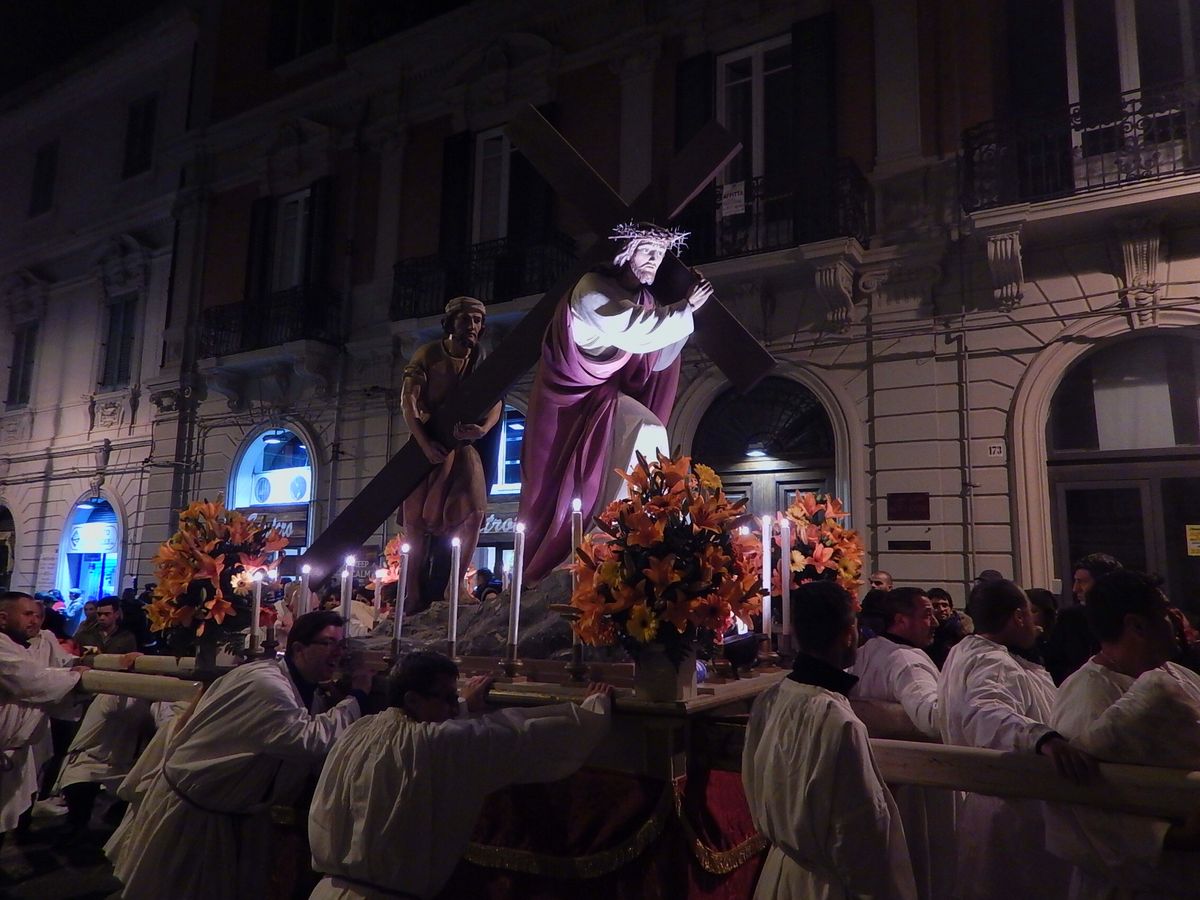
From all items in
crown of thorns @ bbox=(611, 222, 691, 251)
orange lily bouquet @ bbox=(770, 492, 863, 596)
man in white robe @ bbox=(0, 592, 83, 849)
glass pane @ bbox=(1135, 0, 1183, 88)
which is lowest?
man in white robe @ bbox=(0, 592, 83, 849)

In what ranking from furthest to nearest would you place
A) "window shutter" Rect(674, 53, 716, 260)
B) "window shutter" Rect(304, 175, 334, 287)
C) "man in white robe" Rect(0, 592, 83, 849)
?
"window shutter" Rect(304, 175, 334, 287)
"window shutter" Rect(674, 53, 716, 260)
"man in white robe" Rect(0, 592, 83, 849)

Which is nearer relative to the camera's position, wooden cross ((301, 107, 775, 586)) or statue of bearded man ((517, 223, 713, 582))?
statue of bearded man ((517, 223, 713, 582))

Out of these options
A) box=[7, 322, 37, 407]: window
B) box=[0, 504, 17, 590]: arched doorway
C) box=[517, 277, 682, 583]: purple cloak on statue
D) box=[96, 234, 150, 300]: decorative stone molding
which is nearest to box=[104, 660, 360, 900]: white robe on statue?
box=[517, 277, 682, 583]: purple cloak on statue

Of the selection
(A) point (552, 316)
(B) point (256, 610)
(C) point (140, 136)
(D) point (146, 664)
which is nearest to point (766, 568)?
(A) point (552, 316)

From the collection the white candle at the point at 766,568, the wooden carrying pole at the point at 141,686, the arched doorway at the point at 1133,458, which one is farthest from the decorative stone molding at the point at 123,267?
the white candle at the point at 766,568

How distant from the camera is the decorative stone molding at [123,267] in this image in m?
16.5

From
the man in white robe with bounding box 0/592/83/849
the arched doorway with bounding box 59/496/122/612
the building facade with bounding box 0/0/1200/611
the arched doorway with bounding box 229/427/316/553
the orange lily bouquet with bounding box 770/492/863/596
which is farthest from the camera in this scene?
the arched doorway with bounding box 59/496/122/612

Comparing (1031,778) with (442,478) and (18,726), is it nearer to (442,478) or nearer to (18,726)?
(442,478)

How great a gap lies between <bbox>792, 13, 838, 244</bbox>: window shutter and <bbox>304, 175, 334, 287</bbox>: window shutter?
7714 mm

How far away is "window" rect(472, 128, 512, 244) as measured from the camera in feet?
42.2

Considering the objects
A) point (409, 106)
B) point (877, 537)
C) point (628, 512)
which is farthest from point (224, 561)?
point (409, 106)

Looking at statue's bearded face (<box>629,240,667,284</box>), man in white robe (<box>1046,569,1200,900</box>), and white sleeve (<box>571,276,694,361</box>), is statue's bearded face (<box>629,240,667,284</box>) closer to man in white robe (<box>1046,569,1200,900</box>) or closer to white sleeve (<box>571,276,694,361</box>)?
white sleeve (<box>571,276,694,361</box>)

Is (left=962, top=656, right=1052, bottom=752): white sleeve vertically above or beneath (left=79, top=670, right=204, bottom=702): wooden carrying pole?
above

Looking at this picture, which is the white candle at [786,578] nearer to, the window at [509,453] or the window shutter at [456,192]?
the window at [509,453]
